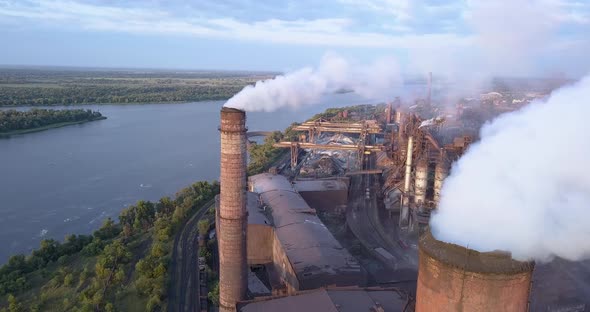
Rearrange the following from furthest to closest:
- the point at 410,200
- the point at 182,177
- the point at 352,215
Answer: the point at 182,177, the point at 352,215, the point at 410,200

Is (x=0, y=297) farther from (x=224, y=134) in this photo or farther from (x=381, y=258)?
(x=381, y=258)

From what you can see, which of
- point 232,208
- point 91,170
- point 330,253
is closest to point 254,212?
point 330,253

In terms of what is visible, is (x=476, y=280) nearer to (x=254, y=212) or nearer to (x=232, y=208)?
(x=232, y=208)

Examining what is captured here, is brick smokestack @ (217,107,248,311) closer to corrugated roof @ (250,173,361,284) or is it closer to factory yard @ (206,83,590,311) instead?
factory yard @ (206,83,590,311)

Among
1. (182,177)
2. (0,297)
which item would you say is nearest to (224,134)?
(0,297)

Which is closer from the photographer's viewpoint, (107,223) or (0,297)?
(0,297)

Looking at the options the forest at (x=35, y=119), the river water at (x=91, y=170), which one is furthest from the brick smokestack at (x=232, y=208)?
the forest at (x=35, y=119)

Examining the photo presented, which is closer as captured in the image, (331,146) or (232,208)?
(232,208)
